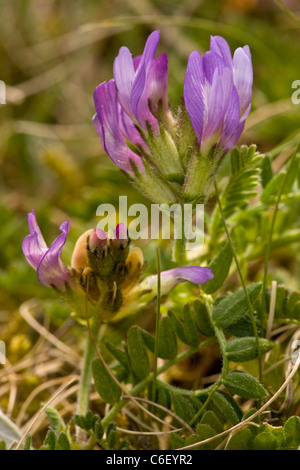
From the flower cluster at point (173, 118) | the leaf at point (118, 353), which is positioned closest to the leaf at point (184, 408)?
the leaf at point (118, 353)

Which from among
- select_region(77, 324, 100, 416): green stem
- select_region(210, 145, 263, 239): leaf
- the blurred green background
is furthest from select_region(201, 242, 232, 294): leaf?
the blurred green background

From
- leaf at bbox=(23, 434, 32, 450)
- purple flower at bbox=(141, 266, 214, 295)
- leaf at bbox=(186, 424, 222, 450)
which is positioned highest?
purple flower at bbox=(141, 266, 214, 295)

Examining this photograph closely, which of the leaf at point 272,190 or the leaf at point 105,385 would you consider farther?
the leaf at point 272,190

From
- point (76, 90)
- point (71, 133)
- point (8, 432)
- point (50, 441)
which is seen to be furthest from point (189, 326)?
point (76, 90)

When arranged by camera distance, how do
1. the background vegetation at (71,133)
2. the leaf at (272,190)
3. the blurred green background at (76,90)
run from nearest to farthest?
the leaf at (272,190) < the background vegetation at (71,133) < the blurred green background at (76,90)

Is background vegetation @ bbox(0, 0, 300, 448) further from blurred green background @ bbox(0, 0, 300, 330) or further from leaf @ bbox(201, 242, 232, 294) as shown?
leaf @ bbox(201, 242, 232, 294)

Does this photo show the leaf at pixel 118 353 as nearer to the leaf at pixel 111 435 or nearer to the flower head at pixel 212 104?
the leaf at pixel 111 435

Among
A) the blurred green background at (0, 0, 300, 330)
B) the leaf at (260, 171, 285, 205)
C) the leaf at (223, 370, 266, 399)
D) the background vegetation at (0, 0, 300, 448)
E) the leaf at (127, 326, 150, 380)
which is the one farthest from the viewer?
the blurred green background at (0, 0, 300, 330)
